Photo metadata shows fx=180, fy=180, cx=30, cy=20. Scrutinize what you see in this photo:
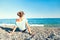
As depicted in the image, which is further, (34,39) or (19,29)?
(19,29)

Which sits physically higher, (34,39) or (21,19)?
(21,19)

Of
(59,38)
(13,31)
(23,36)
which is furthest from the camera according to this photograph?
(13,31)

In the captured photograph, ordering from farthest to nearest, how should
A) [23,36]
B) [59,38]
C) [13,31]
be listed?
[13,31] → [23,36] → [59,38]

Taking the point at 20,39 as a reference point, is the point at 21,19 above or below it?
above

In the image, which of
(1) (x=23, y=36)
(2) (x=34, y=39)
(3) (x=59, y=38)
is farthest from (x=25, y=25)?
(3) (x=59, y=38)

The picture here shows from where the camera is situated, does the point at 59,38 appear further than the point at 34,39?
No

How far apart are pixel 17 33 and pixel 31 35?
0.51 meters

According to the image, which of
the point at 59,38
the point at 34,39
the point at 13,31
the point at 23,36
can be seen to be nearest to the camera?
the point at 59,38

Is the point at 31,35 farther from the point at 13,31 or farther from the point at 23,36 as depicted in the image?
the point at 13,31

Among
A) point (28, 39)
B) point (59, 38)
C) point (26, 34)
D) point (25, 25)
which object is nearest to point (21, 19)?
point (25, 25)

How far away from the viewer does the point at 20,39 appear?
17.5ft

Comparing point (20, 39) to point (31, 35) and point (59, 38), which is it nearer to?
point (31, 35)

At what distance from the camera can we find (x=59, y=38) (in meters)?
4.71

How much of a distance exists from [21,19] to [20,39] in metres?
0.98
